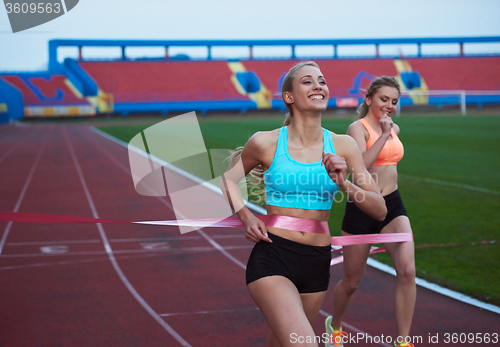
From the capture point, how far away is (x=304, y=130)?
3.08 metres

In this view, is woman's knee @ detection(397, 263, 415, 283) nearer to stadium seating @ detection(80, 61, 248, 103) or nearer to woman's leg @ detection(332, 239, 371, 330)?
woman's leg @ detection(332, 239, 371, 330)

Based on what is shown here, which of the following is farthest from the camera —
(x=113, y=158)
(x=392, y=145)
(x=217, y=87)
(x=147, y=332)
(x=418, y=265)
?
(x=217, y=87)

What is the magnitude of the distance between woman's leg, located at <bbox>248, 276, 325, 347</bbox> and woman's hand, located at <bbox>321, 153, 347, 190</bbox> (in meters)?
0.58

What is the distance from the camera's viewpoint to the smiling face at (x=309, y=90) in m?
3.00

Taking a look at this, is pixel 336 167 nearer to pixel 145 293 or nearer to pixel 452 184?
pixel 145 293

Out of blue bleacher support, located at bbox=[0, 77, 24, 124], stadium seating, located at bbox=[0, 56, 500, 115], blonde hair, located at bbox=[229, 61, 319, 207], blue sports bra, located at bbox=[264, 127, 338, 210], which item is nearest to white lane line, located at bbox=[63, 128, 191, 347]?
blonde hair, located at bbox=[229, 61, 319, 207]

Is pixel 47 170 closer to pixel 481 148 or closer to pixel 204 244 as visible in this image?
pixel 204 244

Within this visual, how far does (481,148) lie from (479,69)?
50.1 meters

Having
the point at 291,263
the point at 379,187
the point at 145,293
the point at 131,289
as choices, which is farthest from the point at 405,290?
the point at 131,289

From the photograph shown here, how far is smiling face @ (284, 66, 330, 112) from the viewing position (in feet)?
9.84

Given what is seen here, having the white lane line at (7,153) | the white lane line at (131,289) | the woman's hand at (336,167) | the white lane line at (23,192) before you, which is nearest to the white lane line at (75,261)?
the white lane line at (131,289)

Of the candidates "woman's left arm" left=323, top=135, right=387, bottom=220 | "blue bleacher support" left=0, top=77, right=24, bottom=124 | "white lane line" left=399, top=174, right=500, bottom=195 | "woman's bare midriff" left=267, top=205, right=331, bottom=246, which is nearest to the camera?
"woman's left arm" left=323, top=135, right=387, bottom=220

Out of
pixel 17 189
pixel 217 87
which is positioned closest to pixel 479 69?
pixel 217 87

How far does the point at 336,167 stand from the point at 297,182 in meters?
0.33
